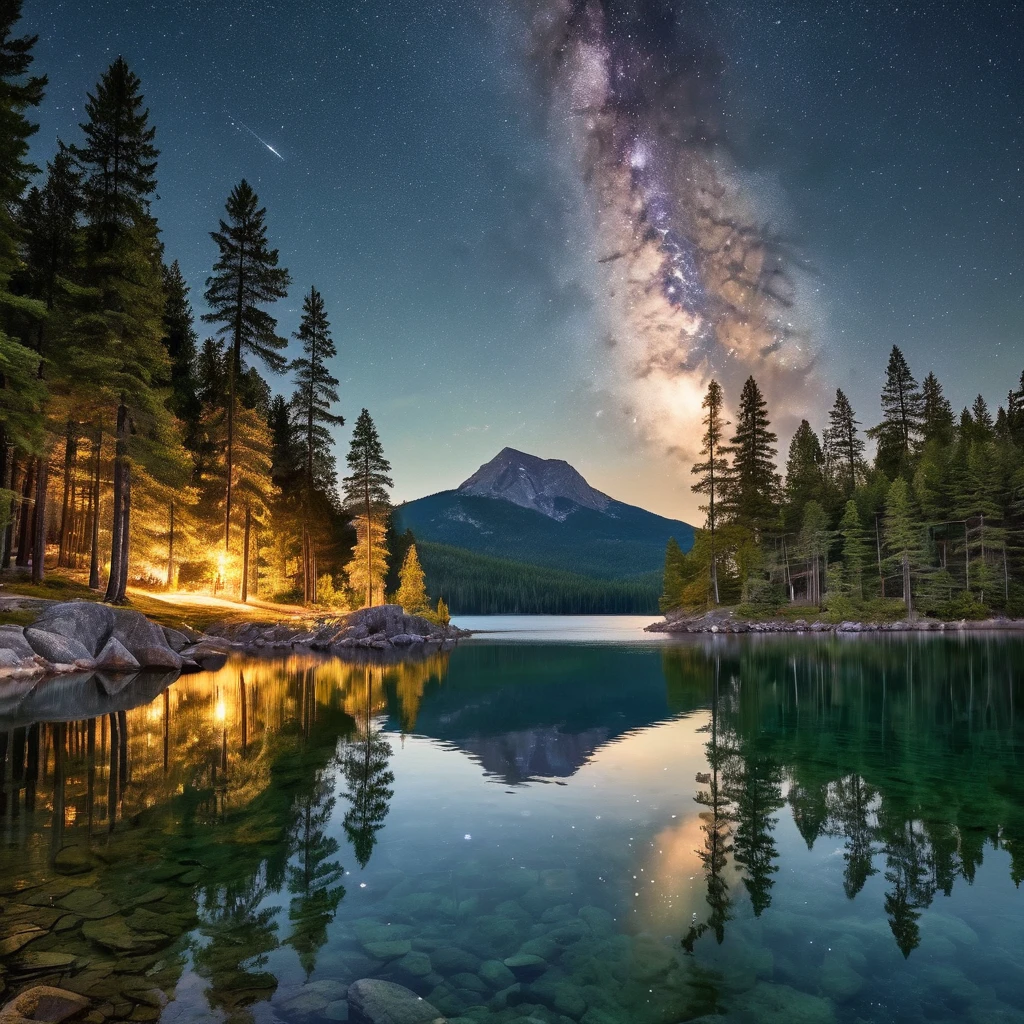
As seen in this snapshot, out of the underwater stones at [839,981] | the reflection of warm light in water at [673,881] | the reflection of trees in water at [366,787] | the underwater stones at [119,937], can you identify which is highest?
the underwater stones at [119,937]

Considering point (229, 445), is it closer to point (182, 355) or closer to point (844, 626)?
point (182, 355)

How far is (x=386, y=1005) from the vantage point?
494 centimetres

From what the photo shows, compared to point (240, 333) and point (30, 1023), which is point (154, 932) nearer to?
point (30, 1023)

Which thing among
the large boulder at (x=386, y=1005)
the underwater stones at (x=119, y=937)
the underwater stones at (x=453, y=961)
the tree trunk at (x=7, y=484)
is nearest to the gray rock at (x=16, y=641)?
the tree trunk at (x=7, y=484)

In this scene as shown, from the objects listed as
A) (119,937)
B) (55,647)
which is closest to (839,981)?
(119,937)

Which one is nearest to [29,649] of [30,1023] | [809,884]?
[30,1023]

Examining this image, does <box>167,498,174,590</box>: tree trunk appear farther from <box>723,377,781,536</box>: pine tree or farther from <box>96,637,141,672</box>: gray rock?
<box>723,377,781,536</box>: pine tree

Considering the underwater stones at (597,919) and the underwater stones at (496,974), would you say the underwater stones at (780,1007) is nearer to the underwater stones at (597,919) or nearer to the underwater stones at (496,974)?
the underwater stones at (597,919)

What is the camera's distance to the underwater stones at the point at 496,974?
212 inches

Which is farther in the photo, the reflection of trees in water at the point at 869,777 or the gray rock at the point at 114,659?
the gray rock at the point at 114,659

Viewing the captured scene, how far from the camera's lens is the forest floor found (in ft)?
91.5

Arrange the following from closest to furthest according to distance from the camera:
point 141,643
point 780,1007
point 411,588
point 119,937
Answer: point 780,1007 → point 119,937 → point 141,643 → point 411,588

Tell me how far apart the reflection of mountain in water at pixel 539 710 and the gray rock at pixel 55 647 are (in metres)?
14.8

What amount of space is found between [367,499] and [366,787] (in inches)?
1937
